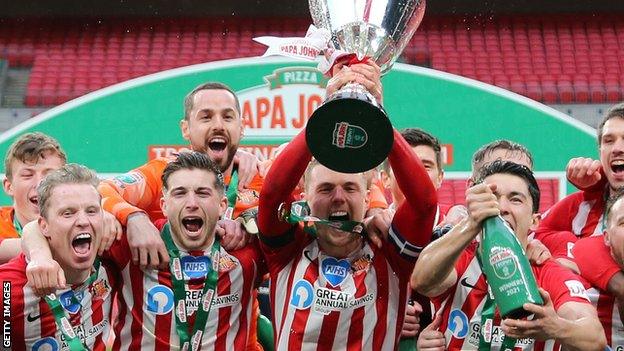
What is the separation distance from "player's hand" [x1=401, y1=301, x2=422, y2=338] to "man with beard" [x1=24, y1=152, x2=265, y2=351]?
1.54 ft

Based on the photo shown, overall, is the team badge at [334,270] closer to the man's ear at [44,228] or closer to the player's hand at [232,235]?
the player's hand at [232,235]

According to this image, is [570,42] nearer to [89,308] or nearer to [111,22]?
[111,22]

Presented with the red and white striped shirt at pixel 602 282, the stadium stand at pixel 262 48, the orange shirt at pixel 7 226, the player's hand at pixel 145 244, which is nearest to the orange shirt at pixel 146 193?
the player's hand at pixel 145 244

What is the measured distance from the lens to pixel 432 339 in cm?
255

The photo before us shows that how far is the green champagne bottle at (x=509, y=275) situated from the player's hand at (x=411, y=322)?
67 cm

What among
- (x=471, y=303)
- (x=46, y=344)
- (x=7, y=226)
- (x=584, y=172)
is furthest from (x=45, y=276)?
(x=584, y=172)

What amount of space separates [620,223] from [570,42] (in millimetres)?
6425

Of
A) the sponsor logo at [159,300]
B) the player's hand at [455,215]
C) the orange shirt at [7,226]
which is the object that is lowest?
the sponsor logo at [159,300]

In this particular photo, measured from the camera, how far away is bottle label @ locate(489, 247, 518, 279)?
2.04 meters

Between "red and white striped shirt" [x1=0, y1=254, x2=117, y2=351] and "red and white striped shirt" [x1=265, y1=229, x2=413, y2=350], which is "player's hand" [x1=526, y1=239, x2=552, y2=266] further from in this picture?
"red and white striped shirt" [x1=0, y1=254, x2=117, y2=351]

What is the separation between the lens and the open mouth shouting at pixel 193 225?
2641 mm

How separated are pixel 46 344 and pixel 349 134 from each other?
43.9 inches

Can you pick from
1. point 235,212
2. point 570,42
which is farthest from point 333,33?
point 570,42

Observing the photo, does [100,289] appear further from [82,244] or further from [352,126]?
[352,126]
